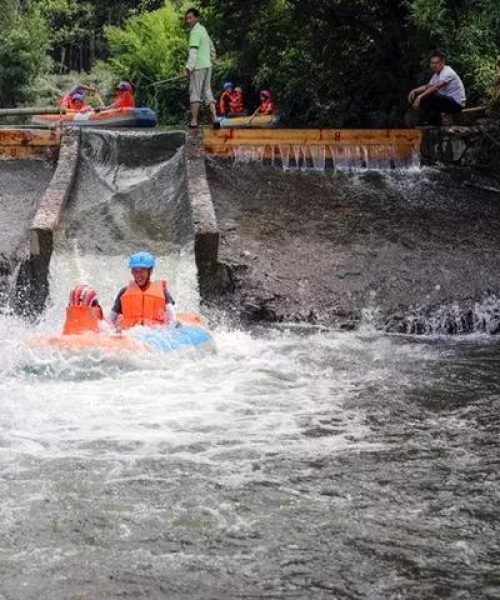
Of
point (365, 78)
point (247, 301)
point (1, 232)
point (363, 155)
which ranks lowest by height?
point (247, 301)

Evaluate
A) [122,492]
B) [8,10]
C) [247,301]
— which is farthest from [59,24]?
[122,492]

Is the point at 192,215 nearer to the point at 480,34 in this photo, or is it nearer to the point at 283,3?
the point at 480,34

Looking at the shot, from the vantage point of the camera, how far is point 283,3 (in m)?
17.5

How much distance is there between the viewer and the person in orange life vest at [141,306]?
358 inches

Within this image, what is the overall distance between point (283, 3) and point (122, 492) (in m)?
13.2

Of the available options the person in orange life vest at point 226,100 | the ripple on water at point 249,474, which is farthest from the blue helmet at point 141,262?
the person in orange life vest at point 226,100

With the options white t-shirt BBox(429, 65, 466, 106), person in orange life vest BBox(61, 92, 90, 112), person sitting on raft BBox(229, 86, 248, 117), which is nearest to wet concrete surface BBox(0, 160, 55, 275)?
white t-shirt BBox(429, 65, 466, 106)

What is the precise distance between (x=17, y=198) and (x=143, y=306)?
4.87 metres

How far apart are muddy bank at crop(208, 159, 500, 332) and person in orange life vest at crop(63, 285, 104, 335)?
8.23 ft

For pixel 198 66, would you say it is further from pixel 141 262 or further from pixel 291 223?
pixel 141 262

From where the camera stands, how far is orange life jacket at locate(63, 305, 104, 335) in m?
8.74

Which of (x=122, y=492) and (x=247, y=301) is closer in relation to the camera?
(x=122, y=492)

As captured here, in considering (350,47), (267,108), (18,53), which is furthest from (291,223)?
(18,53)

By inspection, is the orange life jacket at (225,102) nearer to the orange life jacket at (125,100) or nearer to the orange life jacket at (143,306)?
the orange life jacket at (125,100)
